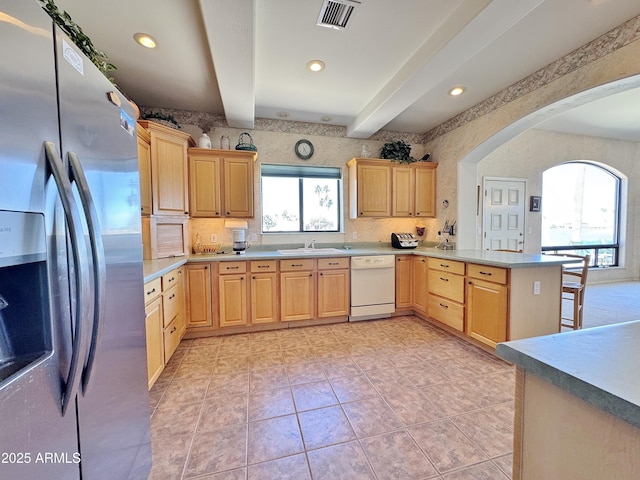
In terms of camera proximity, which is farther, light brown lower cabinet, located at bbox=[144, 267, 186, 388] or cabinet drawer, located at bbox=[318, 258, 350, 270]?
cabinet drawer, located at bbox=[318, 258, 350, 270]

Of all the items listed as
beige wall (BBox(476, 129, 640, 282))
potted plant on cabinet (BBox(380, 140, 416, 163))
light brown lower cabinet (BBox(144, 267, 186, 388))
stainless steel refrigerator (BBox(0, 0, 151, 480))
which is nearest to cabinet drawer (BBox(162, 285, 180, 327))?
light brown lower cabinet (BBox(144, 267, 186, 388))

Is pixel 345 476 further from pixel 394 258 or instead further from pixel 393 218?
pixel 393 218

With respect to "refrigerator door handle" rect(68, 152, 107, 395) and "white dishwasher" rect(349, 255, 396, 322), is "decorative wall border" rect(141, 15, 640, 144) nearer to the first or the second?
"white dishwasher" rect(349, 255, 396, 322)

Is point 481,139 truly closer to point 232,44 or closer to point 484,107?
point 484,107

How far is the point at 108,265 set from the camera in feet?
3.13

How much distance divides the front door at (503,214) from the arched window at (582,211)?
2.98 feet

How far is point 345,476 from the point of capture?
4.31 ft

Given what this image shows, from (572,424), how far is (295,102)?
3.50 meters

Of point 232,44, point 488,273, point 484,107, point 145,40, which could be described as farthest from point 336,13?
point 488,273

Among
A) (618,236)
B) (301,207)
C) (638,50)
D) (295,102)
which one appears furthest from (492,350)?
(618,236)

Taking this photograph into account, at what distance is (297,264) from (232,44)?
2.21 meters

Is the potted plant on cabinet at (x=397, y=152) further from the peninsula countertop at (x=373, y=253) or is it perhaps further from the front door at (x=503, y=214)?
the front door at (x=503, y=214)

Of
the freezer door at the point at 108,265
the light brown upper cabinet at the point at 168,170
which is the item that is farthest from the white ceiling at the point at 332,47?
the freezer door at the point at 108,265

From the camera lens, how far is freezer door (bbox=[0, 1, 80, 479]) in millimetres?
564
